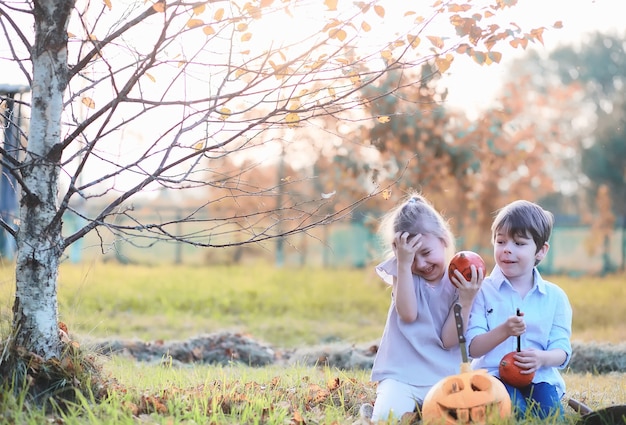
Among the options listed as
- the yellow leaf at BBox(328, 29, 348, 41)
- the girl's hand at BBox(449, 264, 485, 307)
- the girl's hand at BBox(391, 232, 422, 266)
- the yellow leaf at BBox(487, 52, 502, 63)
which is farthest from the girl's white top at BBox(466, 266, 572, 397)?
the yellow leaf at BBox(328, 29, 348, 41)

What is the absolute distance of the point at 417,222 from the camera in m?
3.61

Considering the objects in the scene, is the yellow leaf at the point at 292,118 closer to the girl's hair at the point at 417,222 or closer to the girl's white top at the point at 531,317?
the girl's hair at the point at 417,222

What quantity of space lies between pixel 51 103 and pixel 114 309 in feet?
22.2

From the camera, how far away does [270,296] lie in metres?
11.3

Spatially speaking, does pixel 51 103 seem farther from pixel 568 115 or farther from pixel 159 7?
pixel 568 115

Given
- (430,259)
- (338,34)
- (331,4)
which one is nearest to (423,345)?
(430,259)

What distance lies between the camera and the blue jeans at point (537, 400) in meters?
3.54

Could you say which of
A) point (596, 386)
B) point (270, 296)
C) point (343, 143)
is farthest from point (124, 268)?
point (596, 386)

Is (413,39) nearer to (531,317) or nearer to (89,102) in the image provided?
(531,317)

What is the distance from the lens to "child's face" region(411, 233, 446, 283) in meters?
3.63

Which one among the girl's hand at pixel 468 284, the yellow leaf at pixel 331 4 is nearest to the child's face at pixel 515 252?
the girl's hand at pixel 468 284

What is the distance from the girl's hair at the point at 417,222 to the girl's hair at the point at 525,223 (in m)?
0.28

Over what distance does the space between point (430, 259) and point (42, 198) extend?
1.89 meters

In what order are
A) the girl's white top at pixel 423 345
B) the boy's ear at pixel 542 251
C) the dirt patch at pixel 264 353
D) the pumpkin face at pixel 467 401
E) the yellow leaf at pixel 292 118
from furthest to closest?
the dirt patch at pixel 264 353 → the boy's ear at pixel 542 251 → the girl's white top at pixel 423 345 → the yellow leaf at pixel 292 118 → the pumpkin face at pixel 467 401
